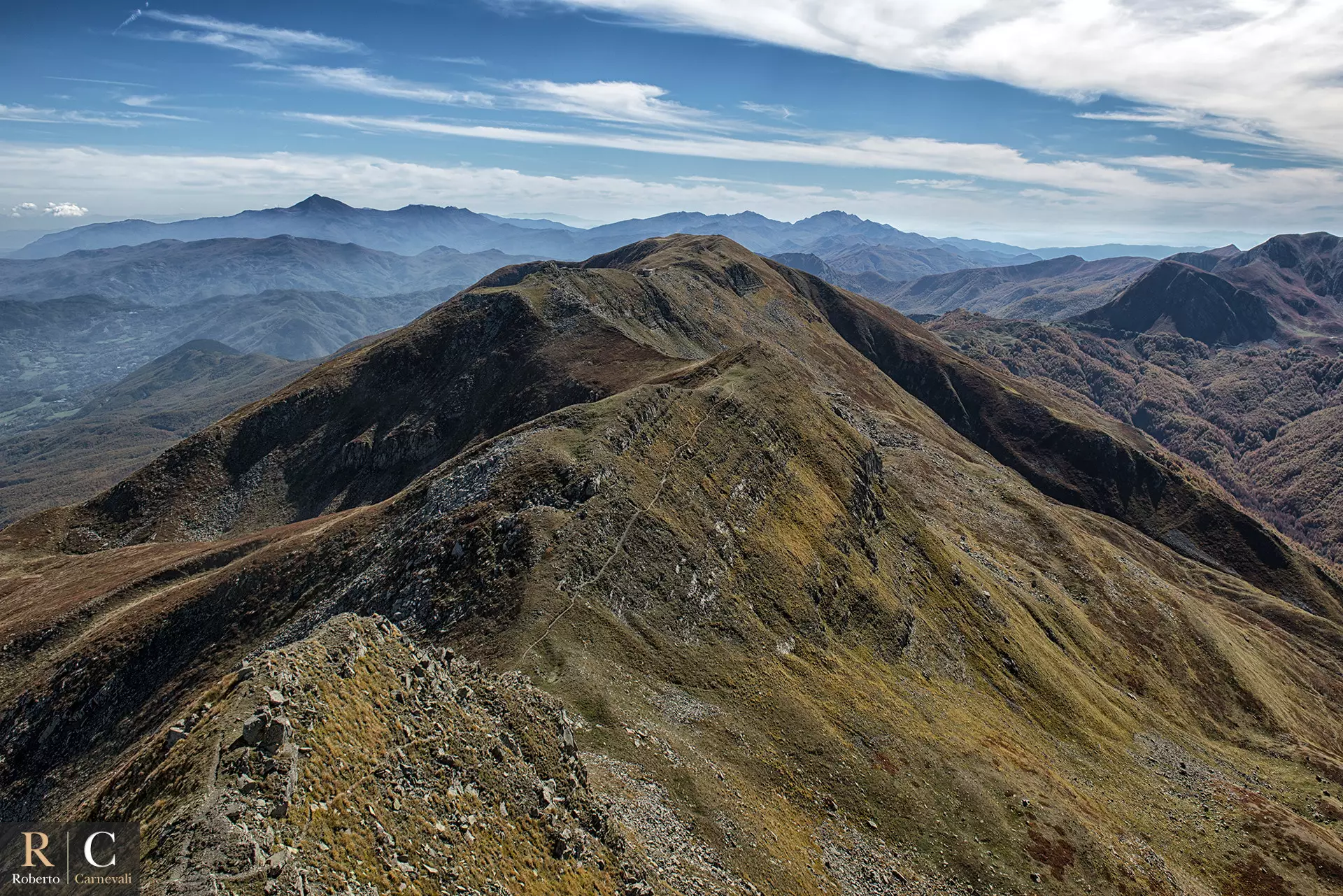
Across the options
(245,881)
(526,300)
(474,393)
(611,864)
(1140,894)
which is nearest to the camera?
(245,881)

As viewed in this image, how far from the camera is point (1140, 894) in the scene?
5406 cm

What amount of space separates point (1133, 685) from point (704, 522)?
88945 mm

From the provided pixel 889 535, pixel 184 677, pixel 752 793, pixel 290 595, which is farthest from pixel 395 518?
pixel 889 535

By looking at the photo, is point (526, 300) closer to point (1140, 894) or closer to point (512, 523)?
point (512, 523)

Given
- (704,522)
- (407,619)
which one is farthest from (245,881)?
(704,522)

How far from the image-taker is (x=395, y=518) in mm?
72312

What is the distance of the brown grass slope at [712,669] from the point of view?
125ft

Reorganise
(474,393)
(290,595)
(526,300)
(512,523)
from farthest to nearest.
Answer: (526,300)
(474,393)
(290,595)
(512,523)

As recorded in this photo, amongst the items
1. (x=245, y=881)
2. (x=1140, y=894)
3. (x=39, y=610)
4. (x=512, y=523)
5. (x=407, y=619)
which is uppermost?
(x=245, y=881)

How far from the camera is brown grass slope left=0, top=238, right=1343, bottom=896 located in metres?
38.0

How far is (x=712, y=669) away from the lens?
182ft

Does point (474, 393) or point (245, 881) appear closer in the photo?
point (245, 881)

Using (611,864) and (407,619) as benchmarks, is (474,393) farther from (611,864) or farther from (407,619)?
(611,864)

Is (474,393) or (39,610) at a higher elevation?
(474,393)
